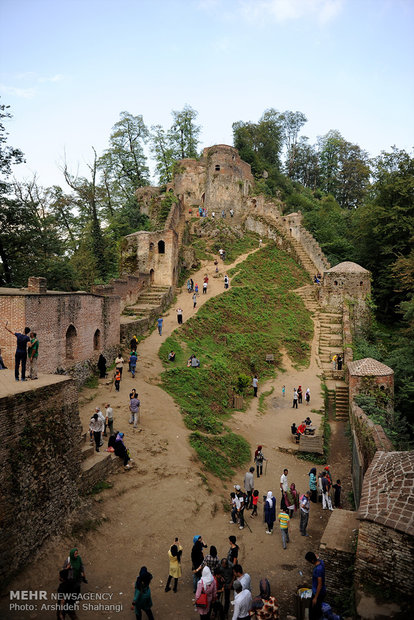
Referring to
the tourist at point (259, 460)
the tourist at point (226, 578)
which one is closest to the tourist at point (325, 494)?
the tourist at point (259, 460)

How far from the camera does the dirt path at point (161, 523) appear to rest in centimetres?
798

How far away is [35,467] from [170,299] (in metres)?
20.1

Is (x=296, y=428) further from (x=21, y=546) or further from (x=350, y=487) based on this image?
(x=21, y=546)

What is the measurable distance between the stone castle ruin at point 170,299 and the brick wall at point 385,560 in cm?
2

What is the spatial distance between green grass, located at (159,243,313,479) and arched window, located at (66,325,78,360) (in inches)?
169

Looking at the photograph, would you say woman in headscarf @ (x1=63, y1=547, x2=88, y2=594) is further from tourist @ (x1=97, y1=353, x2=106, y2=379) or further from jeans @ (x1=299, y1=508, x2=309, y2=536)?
tourist @ (x1=97, y1=353, x2=106, y2=379)

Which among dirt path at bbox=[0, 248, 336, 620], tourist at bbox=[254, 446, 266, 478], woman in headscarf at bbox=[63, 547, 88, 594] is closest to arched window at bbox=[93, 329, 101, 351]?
dirt path at bbox=[0, 248, 336, 620]

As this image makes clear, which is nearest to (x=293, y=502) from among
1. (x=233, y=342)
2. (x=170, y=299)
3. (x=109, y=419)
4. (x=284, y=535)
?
(x=284, y=535)

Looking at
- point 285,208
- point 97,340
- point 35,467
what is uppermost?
point 285,208

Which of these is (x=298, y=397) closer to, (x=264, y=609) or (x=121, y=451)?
(x=121, y=451)

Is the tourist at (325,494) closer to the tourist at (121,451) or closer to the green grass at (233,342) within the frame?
the green grass at (233,342)

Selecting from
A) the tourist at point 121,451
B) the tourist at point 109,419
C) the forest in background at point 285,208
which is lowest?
the tourist at point 121,451

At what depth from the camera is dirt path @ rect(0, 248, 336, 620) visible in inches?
314

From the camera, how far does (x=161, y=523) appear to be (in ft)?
33.3
